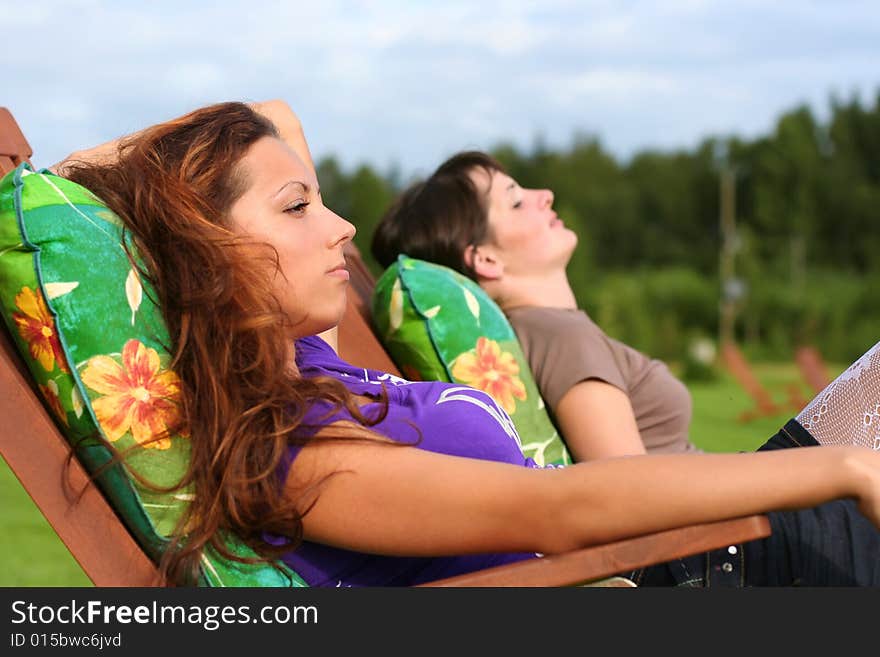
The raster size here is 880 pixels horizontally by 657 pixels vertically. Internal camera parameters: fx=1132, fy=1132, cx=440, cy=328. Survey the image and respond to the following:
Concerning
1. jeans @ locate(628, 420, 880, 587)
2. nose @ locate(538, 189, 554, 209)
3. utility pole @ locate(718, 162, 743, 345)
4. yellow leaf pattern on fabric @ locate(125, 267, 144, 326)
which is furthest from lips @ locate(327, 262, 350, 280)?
utility pole @ locate(718, 162, 743, 345)

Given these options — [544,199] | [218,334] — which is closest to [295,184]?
[218,334]

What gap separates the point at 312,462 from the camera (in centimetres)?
175

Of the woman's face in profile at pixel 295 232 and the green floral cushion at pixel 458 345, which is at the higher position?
the woman's face in profile at pixel 295 232

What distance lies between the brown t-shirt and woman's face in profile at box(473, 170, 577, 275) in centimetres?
17

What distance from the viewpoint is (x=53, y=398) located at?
6.25 feet

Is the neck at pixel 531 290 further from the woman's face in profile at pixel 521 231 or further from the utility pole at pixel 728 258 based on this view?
the utility pole at pixel 728 258

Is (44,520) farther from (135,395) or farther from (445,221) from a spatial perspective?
(135,395)

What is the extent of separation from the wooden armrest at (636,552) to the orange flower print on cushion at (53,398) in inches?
31.7

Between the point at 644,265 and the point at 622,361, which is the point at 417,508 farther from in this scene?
the point at 644,265

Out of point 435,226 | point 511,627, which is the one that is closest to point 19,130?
point 435,226

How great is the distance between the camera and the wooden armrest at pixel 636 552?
161cm

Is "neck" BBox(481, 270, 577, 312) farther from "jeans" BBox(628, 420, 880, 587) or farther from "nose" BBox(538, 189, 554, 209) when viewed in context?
"jeans" BBox(628, 420, 880, 587)

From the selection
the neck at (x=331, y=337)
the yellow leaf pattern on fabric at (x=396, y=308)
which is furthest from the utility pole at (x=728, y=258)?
the neck at (x=331, y=337)

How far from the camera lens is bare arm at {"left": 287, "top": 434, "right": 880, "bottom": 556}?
5.35ft
